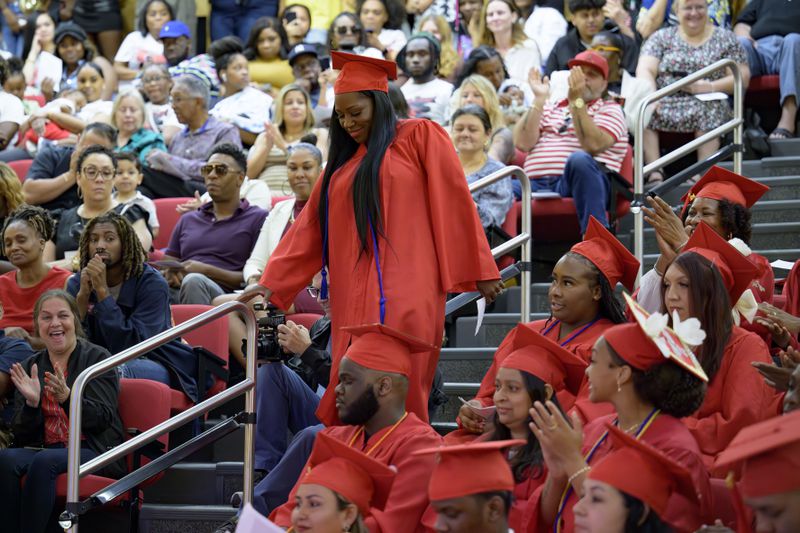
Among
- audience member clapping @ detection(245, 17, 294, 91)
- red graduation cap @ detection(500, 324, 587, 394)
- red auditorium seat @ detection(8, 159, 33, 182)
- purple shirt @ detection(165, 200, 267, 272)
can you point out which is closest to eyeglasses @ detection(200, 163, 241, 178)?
purple shirt @ detection(165, 200, 267, 272)

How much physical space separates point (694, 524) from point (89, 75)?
8.76 m

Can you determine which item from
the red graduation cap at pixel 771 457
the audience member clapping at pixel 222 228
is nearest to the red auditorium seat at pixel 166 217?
the audience member clapping at pixel 222 228

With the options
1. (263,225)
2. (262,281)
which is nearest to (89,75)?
(263,225)

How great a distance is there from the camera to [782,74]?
9.05 metres

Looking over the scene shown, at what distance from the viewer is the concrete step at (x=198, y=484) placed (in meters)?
6.23

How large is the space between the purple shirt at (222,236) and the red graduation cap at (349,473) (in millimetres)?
3767

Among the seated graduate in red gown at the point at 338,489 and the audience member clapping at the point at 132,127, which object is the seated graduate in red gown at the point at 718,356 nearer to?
the seated graduate in red gown at the point at 338,489

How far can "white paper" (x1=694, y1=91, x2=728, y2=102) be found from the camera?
27.8 feet

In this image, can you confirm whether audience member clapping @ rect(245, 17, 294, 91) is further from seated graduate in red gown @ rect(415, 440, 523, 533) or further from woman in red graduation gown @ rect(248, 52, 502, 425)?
seated graduate in red gown @ rect(415, 440, 523, 533)

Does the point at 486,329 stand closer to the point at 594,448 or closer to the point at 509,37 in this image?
the point at 594,448

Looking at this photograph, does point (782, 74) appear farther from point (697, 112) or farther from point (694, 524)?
point (694, 524)

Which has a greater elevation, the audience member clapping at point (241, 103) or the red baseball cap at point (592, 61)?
the red baseball cap at point (592, 61)

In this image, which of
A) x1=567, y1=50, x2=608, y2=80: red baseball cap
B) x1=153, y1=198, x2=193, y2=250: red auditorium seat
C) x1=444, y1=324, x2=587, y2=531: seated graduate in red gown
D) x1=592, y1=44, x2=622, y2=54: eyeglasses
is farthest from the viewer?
x1=592, y1=44, x2=622, y2=54: eyeglasses

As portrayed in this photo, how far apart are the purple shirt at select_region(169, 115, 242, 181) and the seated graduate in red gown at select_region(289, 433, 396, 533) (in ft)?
17.8
